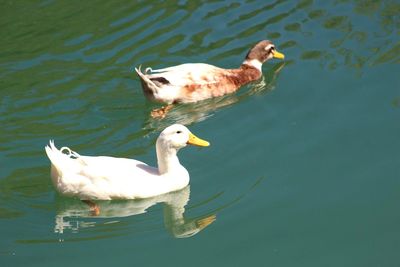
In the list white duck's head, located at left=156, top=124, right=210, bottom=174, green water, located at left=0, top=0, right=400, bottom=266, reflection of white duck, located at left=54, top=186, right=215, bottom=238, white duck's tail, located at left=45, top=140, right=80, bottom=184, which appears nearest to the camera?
green water, located at left=0, top=0, right=400, bottom=266

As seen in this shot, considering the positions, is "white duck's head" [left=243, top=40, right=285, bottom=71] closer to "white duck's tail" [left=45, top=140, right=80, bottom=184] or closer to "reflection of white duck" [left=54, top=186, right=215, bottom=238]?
"reflection of white duck" [left=54, top=186, right=215, bottom=238]

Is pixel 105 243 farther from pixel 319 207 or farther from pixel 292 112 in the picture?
pixel 292 112

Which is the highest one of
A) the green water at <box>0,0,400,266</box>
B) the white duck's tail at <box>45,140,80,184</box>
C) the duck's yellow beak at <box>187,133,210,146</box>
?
the white duck's tail at <box>45,140,80,184</box>

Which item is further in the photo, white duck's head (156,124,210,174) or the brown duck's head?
the brown duck's head

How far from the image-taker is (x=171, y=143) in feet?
25.1

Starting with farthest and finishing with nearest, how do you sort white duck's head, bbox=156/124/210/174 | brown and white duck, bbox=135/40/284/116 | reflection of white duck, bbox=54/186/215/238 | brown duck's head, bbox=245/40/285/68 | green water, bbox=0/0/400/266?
brown duck's head, bbox=245/40/285/68, brown and white duck, bbox=135/40/284/116, white duck's head, bbox=156/124/210/174, reflection of white duck, bbox=54/186/215/238, green water, bbox=0/0/400/266

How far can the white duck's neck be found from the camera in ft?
25.2

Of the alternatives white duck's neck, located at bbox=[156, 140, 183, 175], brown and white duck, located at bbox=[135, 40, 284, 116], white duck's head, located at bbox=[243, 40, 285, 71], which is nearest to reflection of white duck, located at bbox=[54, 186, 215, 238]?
white duck's neck, located at bbox=[156, 140, 183, 175]

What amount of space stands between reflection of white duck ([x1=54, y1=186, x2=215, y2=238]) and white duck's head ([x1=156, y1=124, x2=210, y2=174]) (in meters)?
0.28

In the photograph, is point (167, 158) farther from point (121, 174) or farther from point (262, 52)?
point (262, 52)

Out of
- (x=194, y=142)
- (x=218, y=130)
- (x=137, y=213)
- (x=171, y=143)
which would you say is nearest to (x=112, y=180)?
(x=137, y=213)

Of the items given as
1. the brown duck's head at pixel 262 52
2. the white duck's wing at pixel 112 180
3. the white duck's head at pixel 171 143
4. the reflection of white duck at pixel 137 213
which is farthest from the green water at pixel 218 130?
the white duck's head at pixel 171 143

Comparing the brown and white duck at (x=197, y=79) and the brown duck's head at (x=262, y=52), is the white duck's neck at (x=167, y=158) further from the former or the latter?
the brown duck's head at (x=262, y=52)

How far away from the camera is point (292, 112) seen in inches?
350
